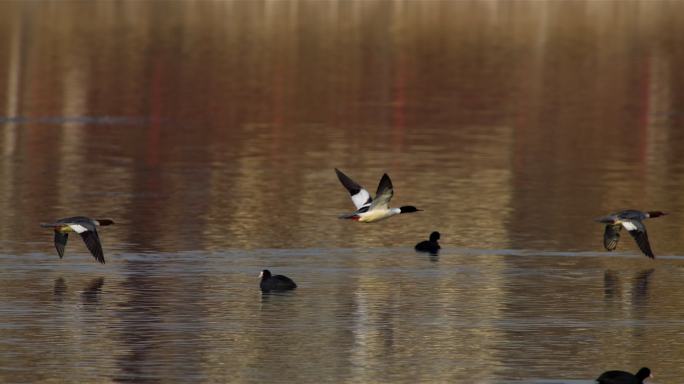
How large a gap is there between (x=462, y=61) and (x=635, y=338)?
260ft

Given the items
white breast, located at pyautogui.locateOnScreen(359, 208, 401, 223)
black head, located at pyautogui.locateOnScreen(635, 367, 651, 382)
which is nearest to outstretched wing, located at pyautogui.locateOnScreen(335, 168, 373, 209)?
white breast, located at pyautogui.locateOnScreen(359, 208, 401, 223)

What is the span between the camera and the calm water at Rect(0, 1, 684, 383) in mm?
26094

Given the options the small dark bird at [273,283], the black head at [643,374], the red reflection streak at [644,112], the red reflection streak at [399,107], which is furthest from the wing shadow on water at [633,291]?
the red reflection streak at [399,107]

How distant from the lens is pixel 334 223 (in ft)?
131

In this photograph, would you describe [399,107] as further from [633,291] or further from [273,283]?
[273,283]

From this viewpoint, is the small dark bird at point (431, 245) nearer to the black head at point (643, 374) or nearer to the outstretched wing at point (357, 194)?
the outstretched wing at point (357, 194)

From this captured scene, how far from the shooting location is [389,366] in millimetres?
25125

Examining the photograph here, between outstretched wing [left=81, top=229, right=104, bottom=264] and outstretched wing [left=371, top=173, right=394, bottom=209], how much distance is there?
4.79m

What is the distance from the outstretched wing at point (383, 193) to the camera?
3116cm

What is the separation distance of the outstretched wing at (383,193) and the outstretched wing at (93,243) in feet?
15.7

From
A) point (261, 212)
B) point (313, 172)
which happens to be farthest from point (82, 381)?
point (313, 172)

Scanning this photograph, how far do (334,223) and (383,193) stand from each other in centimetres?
848

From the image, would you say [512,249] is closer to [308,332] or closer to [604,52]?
[308,332]

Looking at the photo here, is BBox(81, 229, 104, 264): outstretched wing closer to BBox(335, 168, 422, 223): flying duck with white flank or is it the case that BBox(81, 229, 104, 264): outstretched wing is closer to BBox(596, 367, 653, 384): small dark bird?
BBox(335, 168, 422, 223): flying duck with white flank
